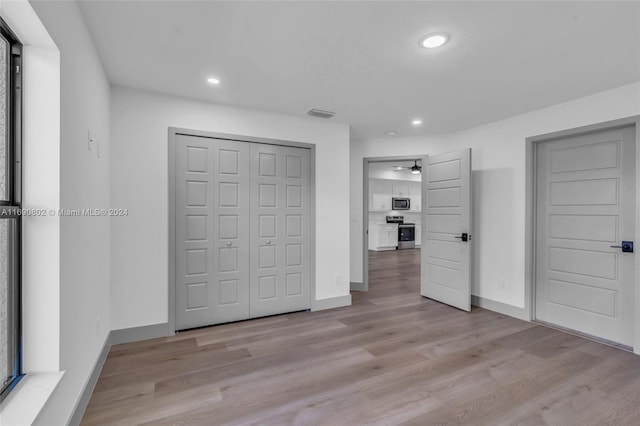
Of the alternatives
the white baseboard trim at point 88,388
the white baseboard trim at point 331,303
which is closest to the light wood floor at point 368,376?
the white baseboard trim at point 88,388

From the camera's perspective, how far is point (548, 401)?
203 cm

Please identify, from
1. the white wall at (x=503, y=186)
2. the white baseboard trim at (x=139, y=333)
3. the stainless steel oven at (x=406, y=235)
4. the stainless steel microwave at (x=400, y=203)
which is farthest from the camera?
the stainless steel oven at (x=406, y=235)

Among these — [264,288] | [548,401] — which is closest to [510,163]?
[548,401]

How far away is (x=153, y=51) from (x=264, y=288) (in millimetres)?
2547

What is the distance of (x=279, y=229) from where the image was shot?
12.0ft

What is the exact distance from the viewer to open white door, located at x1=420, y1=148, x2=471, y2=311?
12.7ft

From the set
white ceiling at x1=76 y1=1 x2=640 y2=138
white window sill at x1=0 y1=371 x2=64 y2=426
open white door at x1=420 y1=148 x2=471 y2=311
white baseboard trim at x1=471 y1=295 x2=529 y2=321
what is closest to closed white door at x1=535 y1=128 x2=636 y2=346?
white baseboard trim at x1=471 y1=295 x2=529 y2=321

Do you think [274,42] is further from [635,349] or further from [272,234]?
[635,349]

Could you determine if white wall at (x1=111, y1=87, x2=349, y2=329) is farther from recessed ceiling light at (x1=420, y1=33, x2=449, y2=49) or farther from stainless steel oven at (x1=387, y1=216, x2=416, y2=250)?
stainless steel oven at (x1=387, y1=216, x2=416, y2=250)

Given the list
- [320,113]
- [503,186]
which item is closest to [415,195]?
[503,186]

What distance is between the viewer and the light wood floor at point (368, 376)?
1881mm

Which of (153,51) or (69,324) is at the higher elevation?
(153,51)

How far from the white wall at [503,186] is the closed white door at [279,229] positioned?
234 centimetres

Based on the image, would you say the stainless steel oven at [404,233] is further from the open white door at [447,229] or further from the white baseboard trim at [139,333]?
the white baseboard trim at [139,333]
